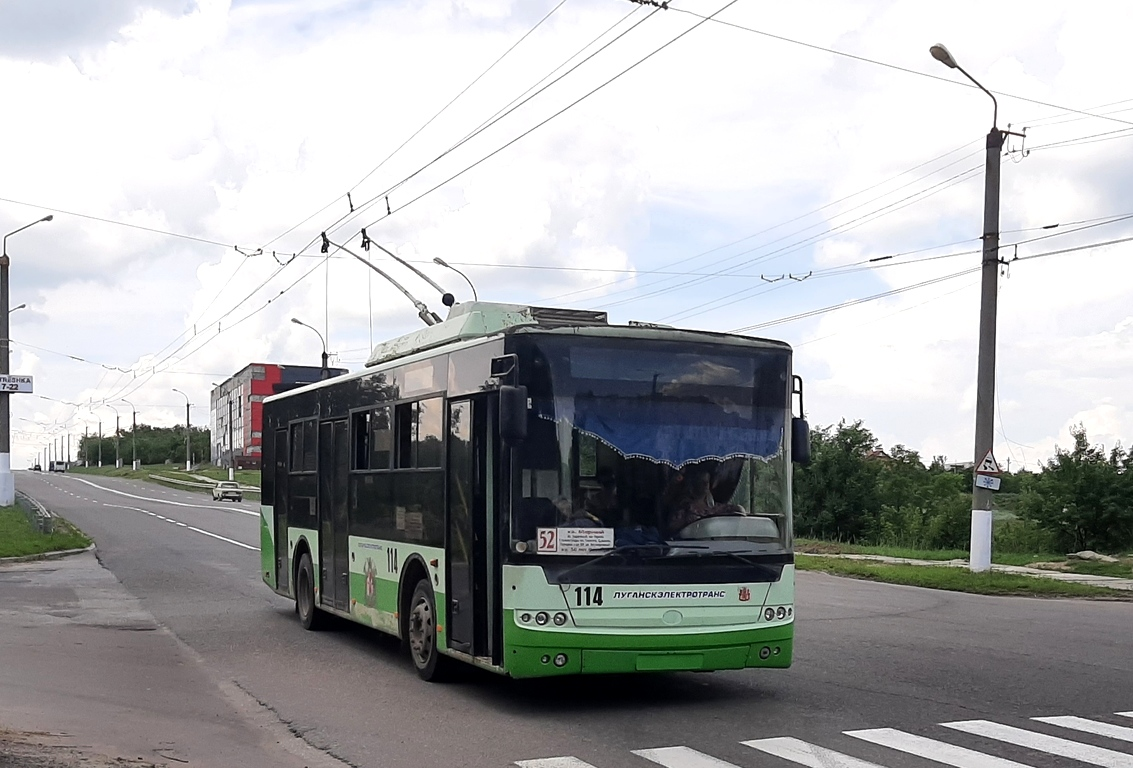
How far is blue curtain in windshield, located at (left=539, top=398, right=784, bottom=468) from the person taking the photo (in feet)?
33.4

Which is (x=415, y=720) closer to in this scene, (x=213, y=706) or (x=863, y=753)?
(x=213, y=706)

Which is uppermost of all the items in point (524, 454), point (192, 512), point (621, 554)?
point (524, 454)

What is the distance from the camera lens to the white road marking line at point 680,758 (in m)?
8.08

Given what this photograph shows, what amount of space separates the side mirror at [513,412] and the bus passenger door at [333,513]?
493 centimetres

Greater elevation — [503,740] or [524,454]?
[524,454]

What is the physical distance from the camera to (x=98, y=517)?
50.8 meters

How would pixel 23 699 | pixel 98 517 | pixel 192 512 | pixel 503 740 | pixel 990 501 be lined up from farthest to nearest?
pixel 192 512
pixel 98 517
pixel 990 501
pixel 23 699
pixel 503 740

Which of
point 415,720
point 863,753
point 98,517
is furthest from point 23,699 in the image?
point 98,517

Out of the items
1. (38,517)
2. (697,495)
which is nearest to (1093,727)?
(697,495)

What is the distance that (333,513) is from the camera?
14.9 meters

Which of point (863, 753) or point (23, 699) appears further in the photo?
point (23, 699)

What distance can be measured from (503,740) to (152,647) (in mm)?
7439

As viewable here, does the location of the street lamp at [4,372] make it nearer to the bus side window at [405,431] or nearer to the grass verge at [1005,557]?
the grass verge at [1005,557]

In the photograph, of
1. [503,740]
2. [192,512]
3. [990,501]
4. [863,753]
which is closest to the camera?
[863,753]
